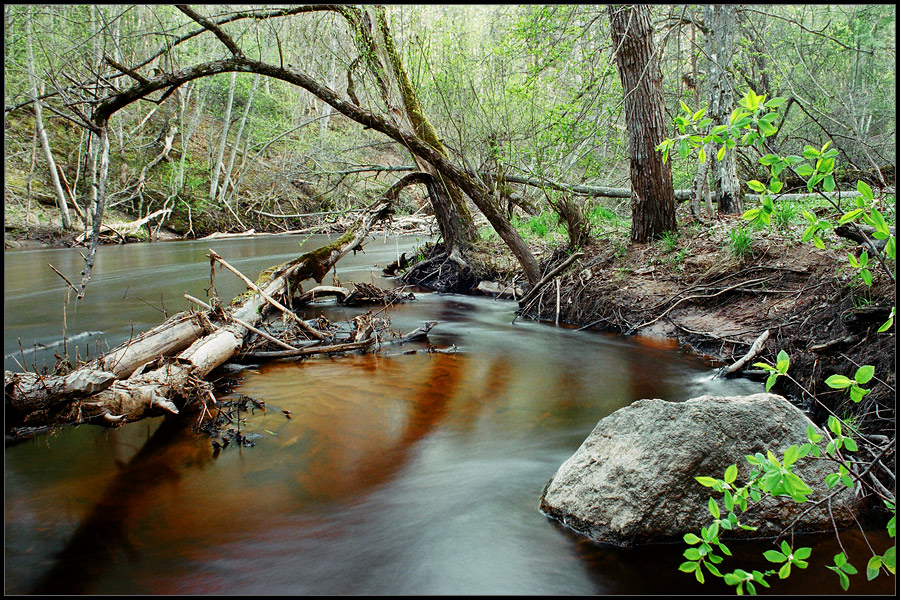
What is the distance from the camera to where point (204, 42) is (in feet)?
76.4

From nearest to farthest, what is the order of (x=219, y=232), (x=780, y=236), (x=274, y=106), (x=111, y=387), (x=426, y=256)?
(x=111, y=387) → (x=780, y=236) → (x=426, y=256) → (x=219, y=232) → (x=274, y=106)

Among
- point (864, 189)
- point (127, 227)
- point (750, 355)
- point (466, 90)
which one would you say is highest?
point (466, 90)

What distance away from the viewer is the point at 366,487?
3.88 metres

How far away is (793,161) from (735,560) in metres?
2.11

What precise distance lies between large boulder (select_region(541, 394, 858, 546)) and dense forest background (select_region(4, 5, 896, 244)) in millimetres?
2075

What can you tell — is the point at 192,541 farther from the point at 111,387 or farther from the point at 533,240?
the point at 533,240

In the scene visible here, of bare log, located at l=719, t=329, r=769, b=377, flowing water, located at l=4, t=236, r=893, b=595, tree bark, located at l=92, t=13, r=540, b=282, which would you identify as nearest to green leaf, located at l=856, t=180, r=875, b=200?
flowing water, located at l=4, t=236, r=893, b=595

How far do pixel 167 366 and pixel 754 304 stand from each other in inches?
249

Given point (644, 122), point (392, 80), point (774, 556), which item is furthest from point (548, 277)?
point (774, 556)

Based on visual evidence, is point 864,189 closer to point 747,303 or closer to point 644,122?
point 747,303

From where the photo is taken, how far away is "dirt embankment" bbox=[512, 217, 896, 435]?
4379mm

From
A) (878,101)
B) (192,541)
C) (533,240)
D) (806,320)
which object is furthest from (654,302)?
(878,101)

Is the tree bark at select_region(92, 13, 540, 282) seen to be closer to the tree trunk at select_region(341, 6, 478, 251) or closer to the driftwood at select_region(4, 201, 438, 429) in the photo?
the tree trunk at select_region(341, 6, 478, 251)

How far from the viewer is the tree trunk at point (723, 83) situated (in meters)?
7.69
